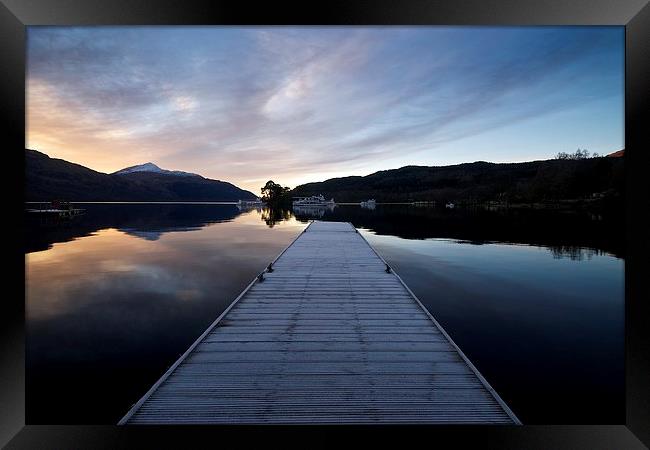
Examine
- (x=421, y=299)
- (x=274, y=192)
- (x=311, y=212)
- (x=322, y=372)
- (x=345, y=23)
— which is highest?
(x=274, y=192)

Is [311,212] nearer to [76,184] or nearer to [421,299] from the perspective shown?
[421,299]

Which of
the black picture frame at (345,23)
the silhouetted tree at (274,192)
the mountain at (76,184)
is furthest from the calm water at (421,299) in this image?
the mountain at (76,184)

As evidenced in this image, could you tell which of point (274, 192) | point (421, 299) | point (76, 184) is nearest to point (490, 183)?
point (274, 192)

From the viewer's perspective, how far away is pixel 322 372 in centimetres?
400

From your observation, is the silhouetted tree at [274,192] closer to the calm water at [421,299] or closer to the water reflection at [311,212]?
the water reflection at [311,212]

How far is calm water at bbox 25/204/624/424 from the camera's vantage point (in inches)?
198

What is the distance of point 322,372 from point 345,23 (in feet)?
12.2

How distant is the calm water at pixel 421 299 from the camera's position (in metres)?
5.03

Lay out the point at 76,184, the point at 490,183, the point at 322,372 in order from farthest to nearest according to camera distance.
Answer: the point at 76,184, the point at 490,183, the point at 322,372

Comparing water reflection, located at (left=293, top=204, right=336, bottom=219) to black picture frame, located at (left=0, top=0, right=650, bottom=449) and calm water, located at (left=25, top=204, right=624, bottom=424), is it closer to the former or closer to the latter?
calm water, located at (left=25, top=204, right=624, bottom=424)

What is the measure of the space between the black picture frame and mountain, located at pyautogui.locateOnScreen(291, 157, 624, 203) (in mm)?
1076

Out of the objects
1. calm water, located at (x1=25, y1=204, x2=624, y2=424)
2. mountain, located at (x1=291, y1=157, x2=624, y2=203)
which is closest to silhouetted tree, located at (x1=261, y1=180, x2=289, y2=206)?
mountain, located at (x1=291, y1=157, x2=624, y2=203)

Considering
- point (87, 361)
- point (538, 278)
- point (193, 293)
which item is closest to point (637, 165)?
point (87, 361)

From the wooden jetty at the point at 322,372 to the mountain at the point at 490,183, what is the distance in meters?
2.87
